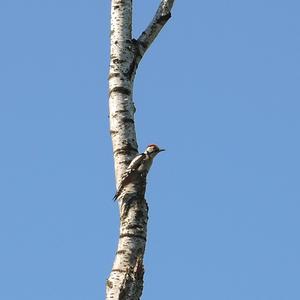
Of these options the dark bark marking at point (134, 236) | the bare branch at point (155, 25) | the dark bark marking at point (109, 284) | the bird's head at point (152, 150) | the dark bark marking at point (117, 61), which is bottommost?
the dark bark marking at point (109, 284)

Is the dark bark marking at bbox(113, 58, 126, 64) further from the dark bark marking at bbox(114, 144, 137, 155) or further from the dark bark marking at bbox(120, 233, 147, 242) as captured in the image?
the dark bark marking at bbox(120, 233, 147, 242)

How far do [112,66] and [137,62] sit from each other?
1.11ft

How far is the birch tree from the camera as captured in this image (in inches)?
301

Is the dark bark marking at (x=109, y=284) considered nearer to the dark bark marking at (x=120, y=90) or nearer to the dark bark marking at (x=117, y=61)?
the dark bark marking at (x=120, y=90)

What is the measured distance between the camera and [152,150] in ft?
27.7

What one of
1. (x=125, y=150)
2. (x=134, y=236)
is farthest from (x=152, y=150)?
(x=134, y=236)

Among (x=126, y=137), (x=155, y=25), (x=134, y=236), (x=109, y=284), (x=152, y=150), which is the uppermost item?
(x=155, y=25)

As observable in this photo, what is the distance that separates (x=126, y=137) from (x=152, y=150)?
1.04 ft

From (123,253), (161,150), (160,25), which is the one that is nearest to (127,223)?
(123,253)

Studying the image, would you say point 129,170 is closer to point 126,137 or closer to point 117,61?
point 126,137

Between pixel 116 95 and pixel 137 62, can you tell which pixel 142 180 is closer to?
pixel 116 95

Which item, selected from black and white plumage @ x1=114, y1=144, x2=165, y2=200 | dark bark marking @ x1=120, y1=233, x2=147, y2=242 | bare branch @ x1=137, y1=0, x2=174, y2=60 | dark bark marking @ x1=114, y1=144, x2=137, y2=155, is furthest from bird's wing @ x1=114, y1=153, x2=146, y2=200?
bare branch @ x1=137, y1=0, x2=174, y2=60

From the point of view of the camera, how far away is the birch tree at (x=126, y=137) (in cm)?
764

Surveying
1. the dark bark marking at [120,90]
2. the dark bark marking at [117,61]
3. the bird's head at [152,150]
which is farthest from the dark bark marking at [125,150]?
the dark bark marking at [117,61]
